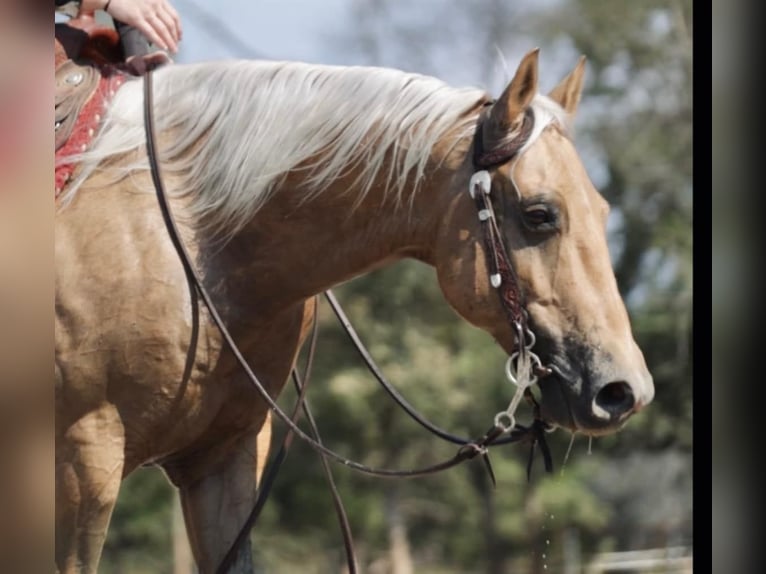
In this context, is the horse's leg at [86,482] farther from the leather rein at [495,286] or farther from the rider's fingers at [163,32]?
the rider's fingers at [163,32]

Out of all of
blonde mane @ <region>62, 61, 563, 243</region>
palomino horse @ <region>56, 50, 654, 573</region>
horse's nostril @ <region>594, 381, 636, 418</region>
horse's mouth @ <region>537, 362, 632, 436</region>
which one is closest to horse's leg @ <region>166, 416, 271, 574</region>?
palomino horse @ <region>56, 50, 654, 573</region>

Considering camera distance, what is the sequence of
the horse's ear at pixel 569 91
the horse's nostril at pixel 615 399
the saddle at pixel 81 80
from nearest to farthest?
the horse's nostril at pixel 615 399 → the saddle at pixel 81 80 → the horse's ear at pixel 569 91

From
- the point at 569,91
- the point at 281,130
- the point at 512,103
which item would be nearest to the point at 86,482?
the point at 281,130

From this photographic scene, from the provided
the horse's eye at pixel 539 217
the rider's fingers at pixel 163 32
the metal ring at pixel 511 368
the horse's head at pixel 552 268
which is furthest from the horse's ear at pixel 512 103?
the rider's fingers at pixel 163 32

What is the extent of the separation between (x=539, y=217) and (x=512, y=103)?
0.64ft

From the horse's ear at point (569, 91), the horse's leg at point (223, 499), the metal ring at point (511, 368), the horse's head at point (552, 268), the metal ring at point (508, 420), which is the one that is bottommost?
the horse's leg at point (223, 499)

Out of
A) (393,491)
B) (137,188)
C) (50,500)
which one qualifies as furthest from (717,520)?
(393,491)

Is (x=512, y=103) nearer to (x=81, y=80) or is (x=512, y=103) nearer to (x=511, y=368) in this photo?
→ (x=511, y=368)

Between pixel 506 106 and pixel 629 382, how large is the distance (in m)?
0.50

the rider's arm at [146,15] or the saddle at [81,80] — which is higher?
the rider's arm at [146,15]

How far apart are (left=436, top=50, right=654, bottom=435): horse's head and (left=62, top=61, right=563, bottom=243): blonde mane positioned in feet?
0.23

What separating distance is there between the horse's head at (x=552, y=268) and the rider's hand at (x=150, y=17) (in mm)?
635

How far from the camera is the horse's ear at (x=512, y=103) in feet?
6.93

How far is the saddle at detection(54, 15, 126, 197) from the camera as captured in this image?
2.17m
